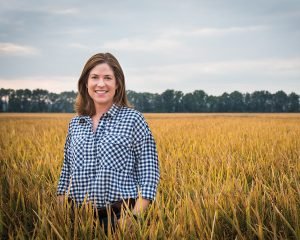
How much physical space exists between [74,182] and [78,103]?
48 cm

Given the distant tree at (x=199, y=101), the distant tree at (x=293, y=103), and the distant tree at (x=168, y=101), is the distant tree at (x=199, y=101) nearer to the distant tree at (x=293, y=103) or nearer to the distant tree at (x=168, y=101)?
the distant tree at (x=168, y=101)

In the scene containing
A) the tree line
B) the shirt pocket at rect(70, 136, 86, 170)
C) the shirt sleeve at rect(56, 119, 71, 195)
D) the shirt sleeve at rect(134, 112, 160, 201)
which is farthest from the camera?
the tree line

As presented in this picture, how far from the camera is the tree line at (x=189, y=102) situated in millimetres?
65562

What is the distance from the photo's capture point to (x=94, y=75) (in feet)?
6.82

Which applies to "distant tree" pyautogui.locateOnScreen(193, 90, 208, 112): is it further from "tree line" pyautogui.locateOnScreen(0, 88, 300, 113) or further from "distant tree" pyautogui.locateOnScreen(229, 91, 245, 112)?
"distant tree" pyautogui.locateOnScreen(229, 91, 245, 112)

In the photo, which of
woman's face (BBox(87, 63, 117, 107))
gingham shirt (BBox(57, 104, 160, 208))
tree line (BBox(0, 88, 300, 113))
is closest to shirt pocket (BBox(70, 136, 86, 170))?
gingham shirt (BBox(57, 104, 160, 208))

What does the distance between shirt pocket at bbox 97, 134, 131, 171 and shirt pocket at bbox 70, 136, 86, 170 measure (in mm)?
105

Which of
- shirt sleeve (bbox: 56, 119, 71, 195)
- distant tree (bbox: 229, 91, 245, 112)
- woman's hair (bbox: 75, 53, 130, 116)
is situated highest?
distant tree (bbox: 229, 91, 245, 112)

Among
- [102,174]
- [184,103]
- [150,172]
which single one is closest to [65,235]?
[102,174]

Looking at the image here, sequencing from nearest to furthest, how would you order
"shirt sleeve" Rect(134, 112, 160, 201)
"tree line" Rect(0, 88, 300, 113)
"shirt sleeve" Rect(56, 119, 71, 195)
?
"shirt sleeve" Rect(134, 112, 160, 201)
"shirt sleeve" Rect(56, 119, 71, 195)
"tree line" Rect(0, 88, 300, 113)

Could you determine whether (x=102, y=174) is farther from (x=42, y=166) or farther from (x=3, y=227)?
(x=42, y=166)

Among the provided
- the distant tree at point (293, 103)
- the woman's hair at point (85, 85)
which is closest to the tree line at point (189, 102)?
the distant tree at point (293, 103)

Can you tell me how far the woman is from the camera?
191 centimetres

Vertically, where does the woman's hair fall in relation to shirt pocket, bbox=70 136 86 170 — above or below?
above
